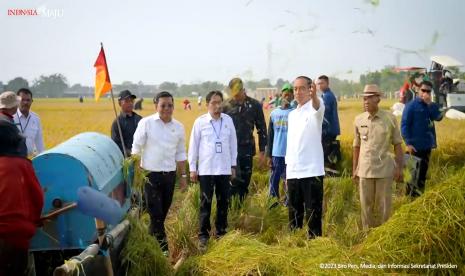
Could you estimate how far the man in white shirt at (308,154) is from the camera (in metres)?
5.14

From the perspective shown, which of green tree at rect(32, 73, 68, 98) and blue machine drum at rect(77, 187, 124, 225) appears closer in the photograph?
blue machine drum at rect(77, 187, 124, 225)

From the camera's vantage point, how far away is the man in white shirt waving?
229 inches

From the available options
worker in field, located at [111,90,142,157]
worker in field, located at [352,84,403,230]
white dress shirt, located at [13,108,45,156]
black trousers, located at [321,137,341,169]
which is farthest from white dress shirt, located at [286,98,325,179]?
white dress shirt, located at [13,108,45,156]

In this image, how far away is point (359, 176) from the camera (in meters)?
5.75

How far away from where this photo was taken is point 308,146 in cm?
517

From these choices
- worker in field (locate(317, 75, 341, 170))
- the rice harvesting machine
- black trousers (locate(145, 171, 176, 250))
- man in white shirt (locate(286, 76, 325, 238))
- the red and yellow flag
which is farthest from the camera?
worker in field (locate(317, 75, 341, 170))

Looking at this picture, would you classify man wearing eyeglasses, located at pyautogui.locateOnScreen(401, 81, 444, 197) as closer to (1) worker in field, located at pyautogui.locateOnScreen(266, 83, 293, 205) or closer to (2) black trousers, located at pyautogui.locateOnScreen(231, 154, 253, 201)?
(1) worker in field, located at pyautogui.locateOnScreen(266, 83, 293, 205)

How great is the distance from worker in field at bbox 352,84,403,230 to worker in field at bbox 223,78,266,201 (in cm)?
180

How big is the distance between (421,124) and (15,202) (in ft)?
18.3

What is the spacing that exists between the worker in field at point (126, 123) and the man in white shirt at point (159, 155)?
3.89ft

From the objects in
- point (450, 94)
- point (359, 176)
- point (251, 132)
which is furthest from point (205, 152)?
point (450, 94)

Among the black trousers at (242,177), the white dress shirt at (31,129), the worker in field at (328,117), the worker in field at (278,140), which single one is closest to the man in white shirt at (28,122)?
the white dress shirt at (31,129)

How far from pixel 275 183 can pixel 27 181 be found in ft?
13.9

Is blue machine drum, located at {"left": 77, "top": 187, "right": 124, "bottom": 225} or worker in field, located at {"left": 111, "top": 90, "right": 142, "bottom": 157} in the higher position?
worker in field, located at {"left": 111, "top": 90, "right": 142, "bottom": 157}
